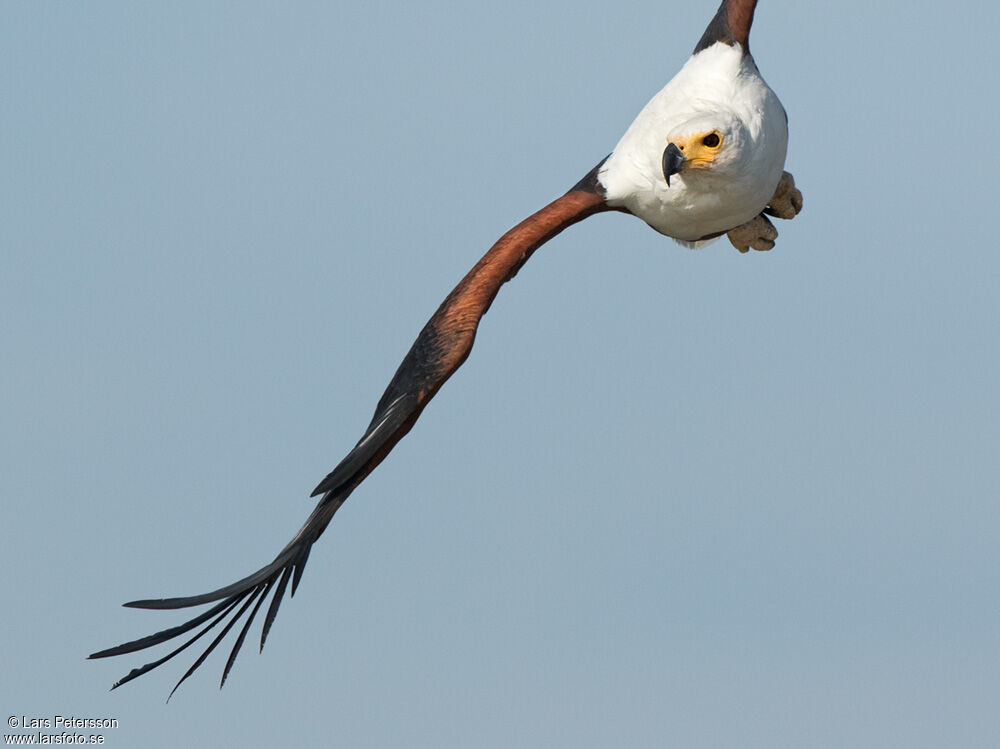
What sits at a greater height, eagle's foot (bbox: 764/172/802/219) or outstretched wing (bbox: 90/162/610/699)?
eagle's foot (bbox: 764/172/802/219)

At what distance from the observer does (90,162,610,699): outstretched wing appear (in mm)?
11797

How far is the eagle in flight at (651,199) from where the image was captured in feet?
40.8

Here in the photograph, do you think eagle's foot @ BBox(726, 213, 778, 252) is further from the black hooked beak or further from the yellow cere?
the black hooked beak

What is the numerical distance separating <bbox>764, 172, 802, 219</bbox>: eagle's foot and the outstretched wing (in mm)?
1873

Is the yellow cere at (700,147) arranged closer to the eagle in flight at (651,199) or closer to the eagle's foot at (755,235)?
the eagle in flight at (651,199)

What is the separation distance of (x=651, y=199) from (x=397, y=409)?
8.34 feet

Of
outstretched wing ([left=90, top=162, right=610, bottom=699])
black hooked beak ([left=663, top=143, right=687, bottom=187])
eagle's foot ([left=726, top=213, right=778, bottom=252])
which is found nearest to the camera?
outstretched wing ([left=90, top=162, right=610, bottom=699])

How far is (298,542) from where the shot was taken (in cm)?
1235

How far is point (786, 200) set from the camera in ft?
50.2

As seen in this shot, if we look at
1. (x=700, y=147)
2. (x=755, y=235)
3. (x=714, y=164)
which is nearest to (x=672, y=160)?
(x=700, y=147)

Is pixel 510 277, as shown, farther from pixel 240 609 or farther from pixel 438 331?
pixel 240 609

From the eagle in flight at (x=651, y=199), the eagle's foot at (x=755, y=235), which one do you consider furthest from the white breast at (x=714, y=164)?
the eagle's foot at (x=755, y=235)

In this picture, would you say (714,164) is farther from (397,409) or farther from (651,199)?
(397,409)

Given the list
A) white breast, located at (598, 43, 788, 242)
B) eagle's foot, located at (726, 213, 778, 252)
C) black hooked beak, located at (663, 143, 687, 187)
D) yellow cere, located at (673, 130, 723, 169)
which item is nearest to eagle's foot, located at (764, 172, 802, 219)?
eagle's foot, located at (726, 213, 778, 252)
